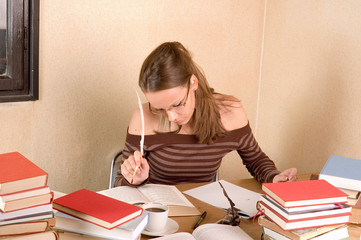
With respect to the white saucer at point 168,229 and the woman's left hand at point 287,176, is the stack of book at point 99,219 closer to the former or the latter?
the white saucer at point 168,229

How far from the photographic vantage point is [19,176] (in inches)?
37.3

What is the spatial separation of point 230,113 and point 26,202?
4.17ft

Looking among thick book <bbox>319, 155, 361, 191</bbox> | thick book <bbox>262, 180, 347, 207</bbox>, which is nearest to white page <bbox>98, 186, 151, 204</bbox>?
thick book <bbox>262, 180, 347, 207</bbox>

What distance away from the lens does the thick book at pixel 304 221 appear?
1.14 m

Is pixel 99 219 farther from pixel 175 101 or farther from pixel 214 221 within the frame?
pixel 175 101

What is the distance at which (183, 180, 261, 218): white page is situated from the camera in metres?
1.55

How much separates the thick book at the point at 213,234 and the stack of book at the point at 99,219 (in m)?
0.18

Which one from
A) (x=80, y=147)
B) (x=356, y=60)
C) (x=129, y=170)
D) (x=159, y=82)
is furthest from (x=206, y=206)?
(x=356, y=60)

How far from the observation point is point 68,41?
209cm

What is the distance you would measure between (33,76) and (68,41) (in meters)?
0.25

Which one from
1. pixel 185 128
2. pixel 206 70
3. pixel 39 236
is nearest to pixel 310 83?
pixel 206 70

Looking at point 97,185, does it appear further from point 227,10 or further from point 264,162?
point 227,10

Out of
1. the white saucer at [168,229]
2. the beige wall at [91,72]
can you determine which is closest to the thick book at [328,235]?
the white saucer at [168,229]

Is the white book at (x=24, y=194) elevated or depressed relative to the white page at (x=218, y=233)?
elevated
